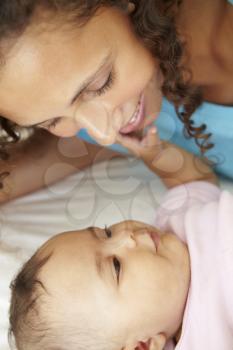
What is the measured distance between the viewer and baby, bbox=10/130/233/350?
32.7 inches

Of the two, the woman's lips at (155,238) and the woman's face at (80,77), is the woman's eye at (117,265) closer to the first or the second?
the woman's lips at (155,238)

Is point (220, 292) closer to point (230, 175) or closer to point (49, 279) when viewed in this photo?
point (49, 279)

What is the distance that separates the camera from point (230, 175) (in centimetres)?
121

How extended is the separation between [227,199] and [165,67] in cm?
26

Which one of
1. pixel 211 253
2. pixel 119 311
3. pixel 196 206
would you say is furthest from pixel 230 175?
pixel 119 311

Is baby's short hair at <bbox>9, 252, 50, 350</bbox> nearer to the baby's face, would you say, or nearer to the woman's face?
the baby's face

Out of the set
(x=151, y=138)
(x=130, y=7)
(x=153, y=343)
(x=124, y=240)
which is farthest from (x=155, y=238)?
(x=130, y=7)

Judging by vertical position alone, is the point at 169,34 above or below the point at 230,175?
above

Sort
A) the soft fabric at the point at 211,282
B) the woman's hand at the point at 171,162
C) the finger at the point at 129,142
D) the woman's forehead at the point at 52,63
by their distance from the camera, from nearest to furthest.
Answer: the woman's forehead at the point at 52,63
the soft fabric at the point at 211,282
the finger at the point at 129,142
the woman's hand at the point at 171,162

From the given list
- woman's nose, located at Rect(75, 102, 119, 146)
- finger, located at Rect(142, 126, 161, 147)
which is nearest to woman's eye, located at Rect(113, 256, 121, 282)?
woman's nose, located at Rect(75, 102, 119, 146)

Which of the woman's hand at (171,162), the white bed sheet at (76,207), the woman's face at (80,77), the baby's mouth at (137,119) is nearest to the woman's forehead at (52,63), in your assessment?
the woman's face at (80,77)

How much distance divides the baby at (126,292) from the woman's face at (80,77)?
20cm

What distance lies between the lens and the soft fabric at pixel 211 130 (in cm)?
106

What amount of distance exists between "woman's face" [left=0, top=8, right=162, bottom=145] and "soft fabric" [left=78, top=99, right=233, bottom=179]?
0.19m
